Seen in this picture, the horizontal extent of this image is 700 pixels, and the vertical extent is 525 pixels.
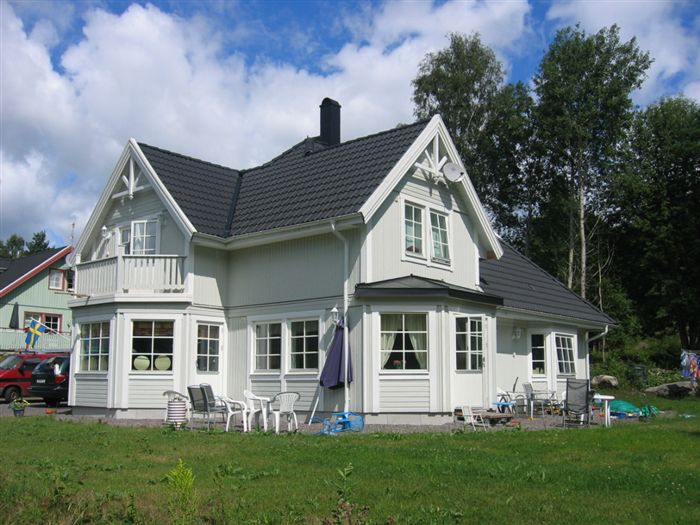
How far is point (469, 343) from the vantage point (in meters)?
18.0

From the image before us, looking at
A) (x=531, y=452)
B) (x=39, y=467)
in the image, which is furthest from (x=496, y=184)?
(x=39, y=467)

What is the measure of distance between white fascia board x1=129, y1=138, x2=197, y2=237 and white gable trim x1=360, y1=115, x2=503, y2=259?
4787 millimetres

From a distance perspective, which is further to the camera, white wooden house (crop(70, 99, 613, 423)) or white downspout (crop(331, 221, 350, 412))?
white wooden house (crop(70, 99, 613, 423))

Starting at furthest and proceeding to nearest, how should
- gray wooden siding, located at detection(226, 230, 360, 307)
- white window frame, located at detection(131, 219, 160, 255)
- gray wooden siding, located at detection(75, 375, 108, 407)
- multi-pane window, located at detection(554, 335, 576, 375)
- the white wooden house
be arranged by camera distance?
multi-pane window, located at detection(554, 335, 576, 375)
white window frame, located at detection(131, 219, 160, 255)
gray wooden siding, located at detection(75, 375, 108, 407)
gray wooden siding, located at detection(226, 230, 360, 307)
the white wooden house

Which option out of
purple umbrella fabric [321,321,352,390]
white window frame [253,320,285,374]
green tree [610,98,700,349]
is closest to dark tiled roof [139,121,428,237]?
white window frame [253,320,285,374]

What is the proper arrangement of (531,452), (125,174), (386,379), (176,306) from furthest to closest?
(125,174) < (176,306) < (386,379) < (531,452)

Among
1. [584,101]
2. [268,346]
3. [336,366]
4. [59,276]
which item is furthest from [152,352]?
[59,276]

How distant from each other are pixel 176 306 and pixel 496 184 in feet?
88.7

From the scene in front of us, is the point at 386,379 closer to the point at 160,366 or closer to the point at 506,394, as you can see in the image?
the point at 506,394

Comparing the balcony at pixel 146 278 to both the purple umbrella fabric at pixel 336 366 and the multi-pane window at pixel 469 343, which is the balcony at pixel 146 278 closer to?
the purple umbrella fabric at pixel 336 366

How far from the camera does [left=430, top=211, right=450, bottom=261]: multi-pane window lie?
1928 cm

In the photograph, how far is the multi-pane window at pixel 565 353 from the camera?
24.1 metres

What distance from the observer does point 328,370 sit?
17047 millimetres

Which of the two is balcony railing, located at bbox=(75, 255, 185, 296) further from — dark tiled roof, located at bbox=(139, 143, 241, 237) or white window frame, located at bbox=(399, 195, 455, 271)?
A: white window frame, located at bbox=(399, 195, 455, 271)
